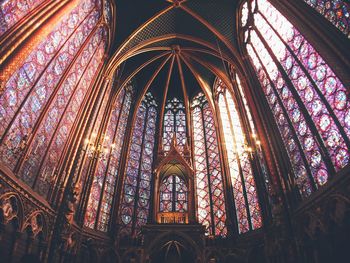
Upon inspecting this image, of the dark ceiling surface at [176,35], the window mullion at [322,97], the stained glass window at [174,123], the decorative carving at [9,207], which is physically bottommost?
the decorative carving at [9,207]

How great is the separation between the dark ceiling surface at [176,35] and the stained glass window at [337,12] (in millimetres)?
6562

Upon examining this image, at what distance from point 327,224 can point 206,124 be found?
467 inches

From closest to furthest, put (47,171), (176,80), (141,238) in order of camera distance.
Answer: (47,171) < (141,238) < (176,80)

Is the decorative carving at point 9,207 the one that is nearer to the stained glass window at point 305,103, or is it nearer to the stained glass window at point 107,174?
the stained glass window at point 107,174

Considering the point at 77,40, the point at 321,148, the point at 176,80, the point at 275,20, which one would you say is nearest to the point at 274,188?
the point at 321,148

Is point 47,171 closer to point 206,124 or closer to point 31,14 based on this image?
point 31,14

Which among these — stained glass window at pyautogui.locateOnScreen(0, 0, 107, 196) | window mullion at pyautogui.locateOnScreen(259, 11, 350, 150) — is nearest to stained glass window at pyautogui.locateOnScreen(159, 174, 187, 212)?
stained glass window at pyautogui.locateOnScreen(0, 0, 107, 196)

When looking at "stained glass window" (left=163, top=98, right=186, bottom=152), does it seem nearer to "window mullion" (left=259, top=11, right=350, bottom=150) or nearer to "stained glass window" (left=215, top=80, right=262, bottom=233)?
"stained glass window" (left=215, top=80, right=262, bottom=233)

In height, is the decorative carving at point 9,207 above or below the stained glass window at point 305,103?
below

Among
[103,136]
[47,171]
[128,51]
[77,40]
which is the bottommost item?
[47,171]

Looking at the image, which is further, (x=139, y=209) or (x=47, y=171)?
(x=139, y=209)

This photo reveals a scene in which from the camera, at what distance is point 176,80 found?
2073cm

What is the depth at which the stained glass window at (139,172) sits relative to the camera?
46.8 ft

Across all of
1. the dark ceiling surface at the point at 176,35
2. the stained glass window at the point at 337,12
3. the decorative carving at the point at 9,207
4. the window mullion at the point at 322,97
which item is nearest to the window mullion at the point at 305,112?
the window mullion at the point at 322,97
